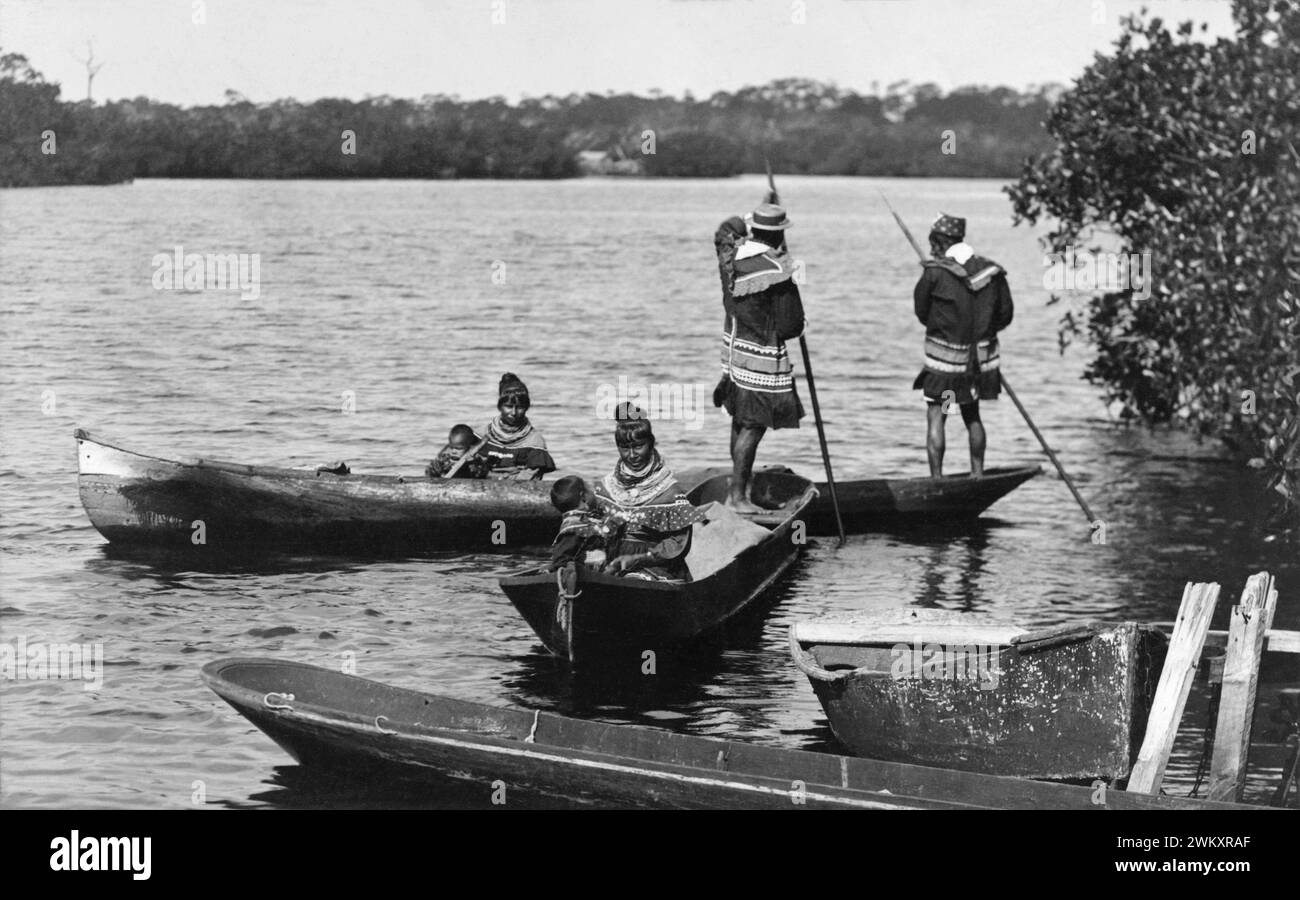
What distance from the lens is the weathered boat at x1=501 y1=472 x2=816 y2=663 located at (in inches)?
408

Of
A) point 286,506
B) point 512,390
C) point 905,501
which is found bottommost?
point 905,501

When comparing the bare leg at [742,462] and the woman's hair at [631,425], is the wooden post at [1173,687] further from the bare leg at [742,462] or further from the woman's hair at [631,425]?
the bare leg at [742,462]

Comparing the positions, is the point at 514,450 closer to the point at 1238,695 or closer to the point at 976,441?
the point at 976,441

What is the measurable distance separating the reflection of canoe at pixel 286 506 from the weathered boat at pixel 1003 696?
533cm

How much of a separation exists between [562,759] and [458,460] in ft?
21.6

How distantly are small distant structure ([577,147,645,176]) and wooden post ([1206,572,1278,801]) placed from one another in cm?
8583

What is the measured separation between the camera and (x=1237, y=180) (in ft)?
54.1

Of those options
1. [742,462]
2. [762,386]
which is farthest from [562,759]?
[762,386]

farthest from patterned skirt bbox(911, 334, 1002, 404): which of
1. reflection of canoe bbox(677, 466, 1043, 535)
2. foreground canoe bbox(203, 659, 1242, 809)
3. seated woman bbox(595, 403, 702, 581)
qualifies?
foreground canoe bbox(203, 659, 1242, 809)

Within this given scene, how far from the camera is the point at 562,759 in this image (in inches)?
311

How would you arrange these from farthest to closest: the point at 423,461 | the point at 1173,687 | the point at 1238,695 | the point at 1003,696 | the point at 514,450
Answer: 1. the point at 423,461
2. the point at 514,450
3. the point at 1003,696
4. the point at 1238,695
5. the point at 1173,687

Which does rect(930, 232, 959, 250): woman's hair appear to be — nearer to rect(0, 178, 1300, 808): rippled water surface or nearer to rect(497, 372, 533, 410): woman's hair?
rect(0, 178, 1300, 808): rippled water surface

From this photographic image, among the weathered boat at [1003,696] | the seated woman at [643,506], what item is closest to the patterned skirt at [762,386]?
the seated woman at [643,506]
